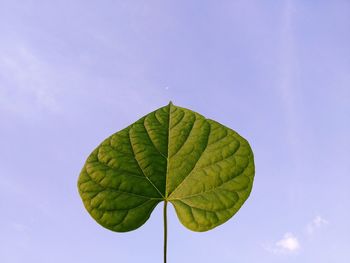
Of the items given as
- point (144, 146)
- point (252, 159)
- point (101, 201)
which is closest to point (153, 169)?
point (144, 146)

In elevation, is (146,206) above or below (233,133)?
below

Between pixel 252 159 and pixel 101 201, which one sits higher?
pixel 252 159

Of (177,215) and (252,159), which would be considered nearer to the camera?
(252,159)

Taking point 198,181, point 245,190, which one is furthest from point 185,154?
point 245,190

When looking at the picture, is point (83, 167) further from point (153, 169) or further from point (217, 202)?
point (217, 202)

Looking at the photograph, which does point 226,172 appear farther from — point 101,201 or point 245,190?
point 101,201

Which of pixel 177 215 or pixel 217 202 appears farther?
pixel 177 215
